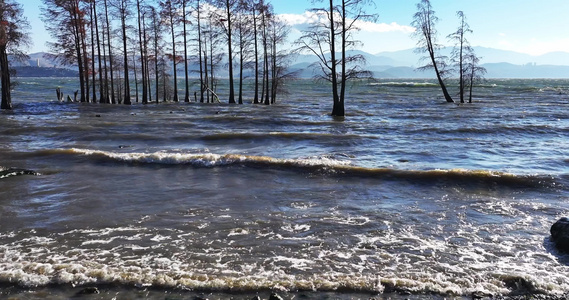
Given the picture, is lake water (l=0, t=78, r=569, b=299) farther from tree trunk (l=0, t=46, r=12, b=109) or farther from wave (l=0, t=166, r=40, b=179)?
tree trunk (l=0, t=46, r=12, b=109)

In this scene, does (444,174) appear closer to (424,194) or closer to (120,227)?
(424,194)

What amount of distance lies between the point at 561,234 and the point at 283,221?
4296 millimetres

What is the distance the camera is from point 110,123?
2278cm

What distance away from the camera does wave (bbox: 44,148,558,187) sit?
397 inches

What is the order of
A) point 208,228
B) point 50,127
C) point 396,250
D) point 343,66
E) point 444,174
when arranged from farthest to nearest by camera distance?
point 343,66
point 50,127
point 444,174
point 208,228
point 396,250

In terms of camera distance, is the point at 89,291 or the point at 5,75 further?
the point at 5,75

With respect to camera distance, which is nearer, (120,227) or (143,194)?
(120,227)

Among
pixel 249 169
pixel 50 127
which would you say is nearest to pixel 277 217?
pixel 249 169

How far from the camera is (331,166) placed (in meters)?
11.5

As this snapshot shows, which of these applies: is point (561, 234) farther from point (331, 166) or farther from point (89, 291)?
point (89, 291)

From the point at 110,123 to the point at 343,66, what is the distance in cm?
1448

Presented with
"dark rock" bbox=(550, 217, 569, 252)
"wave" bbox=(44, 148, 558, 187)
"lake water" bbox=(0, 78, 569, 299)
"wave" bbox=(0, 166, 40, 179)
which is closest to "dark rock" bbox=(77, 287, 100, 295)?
"lake water" bbox=(0, 78, 569, 299)

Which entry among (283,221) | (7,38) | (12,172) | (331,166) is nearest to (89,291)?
(283,221)

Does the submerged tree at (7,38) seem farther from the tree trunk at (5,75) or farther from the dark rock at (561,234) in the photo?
the dark rock at (561,234)
